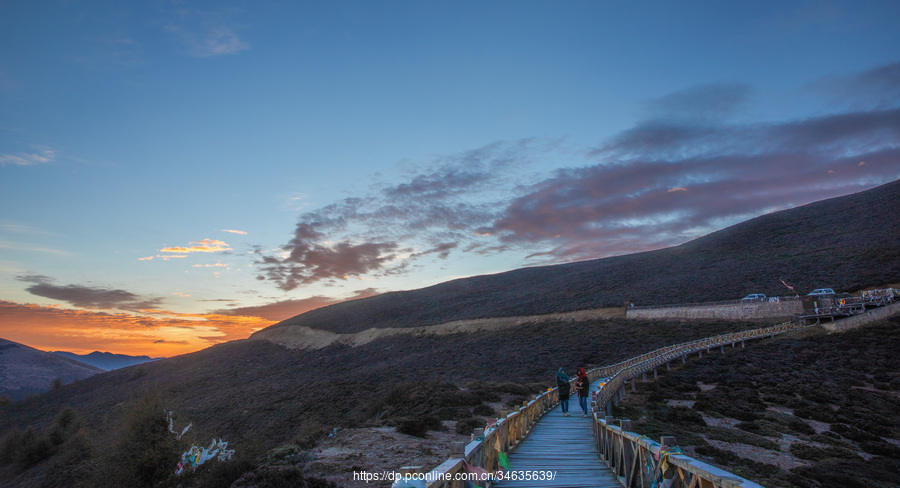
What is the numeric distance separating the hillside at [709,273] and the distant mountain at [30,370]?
84.8 m

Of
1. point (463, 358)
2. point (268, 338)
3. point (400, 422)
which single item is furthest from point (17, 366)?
point (400, 422)

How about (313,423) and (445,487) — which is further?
(313,423)

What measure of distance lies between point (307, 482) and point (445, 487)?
6816mm

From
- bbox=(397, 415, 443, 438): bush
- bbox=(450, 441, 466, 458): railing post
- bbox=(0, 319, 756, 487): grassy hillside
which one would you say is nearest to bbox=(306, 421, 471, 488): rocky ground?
bbox=(397, 415, 443, 438): bush

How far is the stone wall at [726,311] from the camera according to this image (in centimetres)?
3469

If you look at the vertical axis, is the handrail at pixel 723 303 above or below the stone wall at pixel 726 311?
above

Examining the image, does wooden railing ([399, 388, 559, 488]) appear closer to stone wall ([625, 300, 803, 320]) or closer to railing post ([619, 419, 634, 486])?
railing post ([619, 419, 634, 486])

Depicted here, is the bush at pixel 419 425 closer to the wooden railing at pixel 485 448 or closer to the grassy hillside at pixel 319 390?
the grassy hillside at pixel 319 390

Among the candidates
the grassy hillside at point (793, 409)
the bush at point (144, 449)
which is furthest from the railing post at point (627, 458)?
the bush at point (144, 449)

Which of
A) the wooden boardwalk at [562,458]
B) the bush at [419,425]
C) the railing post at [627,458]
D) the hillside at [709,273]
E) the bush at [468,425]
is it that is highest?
the hillside at [709,273]

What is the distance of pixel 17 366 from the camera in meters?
126

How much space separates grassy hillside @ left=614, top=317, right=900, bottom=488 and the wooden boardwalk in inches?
127

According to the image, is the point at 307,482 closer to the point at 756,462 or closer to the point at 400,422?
the point at 400,422

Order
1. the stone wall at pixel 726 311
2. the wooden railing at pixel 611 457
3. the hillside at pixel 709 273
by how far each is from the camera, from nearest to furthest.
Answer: the wooden railing at pixel 611 457
the stone wall at pixel 726 311
the hillside at pixel 709 273
